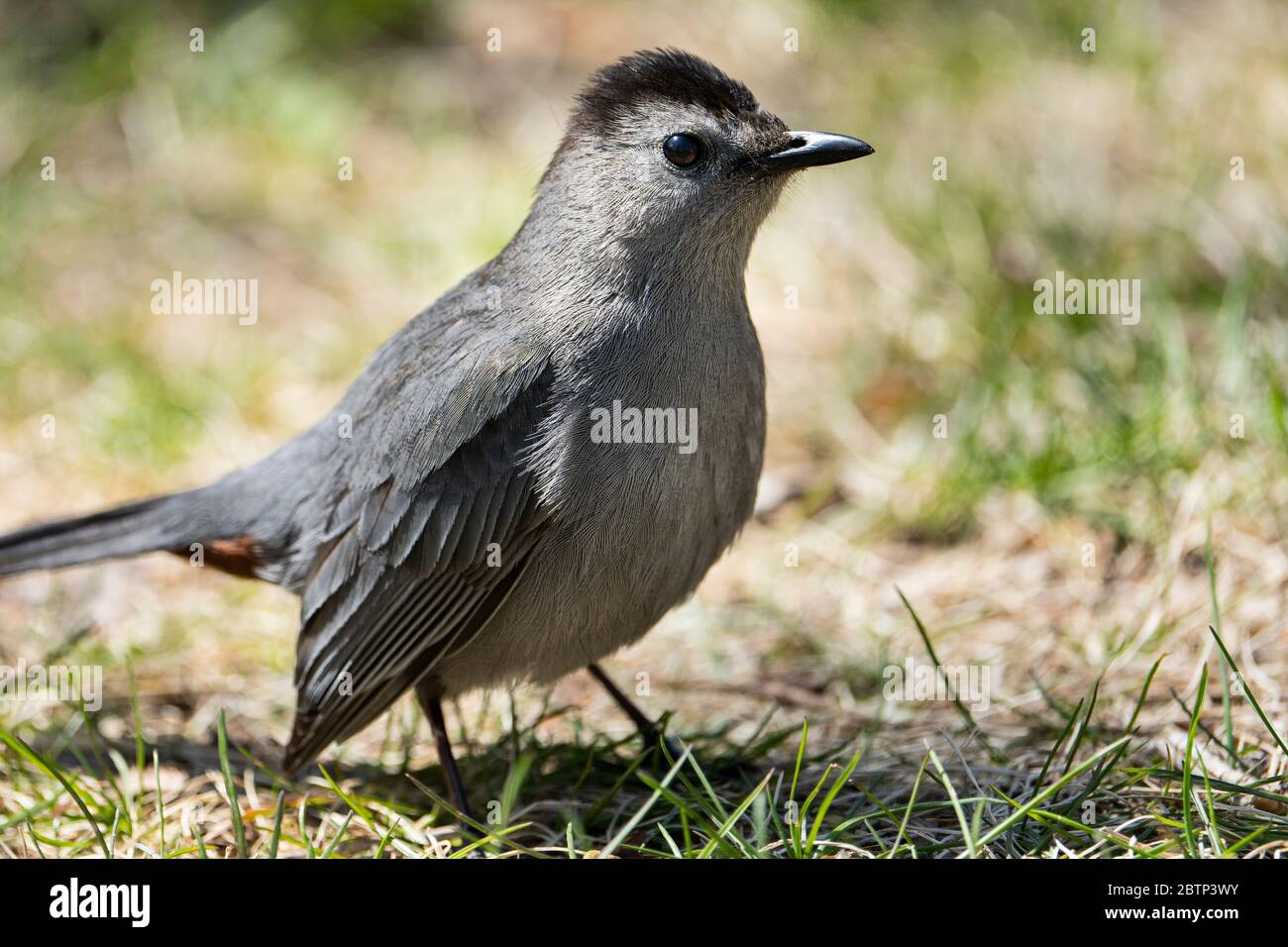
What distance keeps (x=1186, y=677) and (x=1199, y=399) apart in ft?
4.23

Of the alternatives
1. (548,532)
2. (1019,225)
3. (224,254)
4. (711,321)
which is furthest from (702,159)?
(224,254)

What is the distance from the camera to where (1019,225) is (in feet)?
22.2

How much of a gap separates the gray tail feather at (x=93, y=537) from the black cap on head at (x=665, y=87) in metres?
1.99
